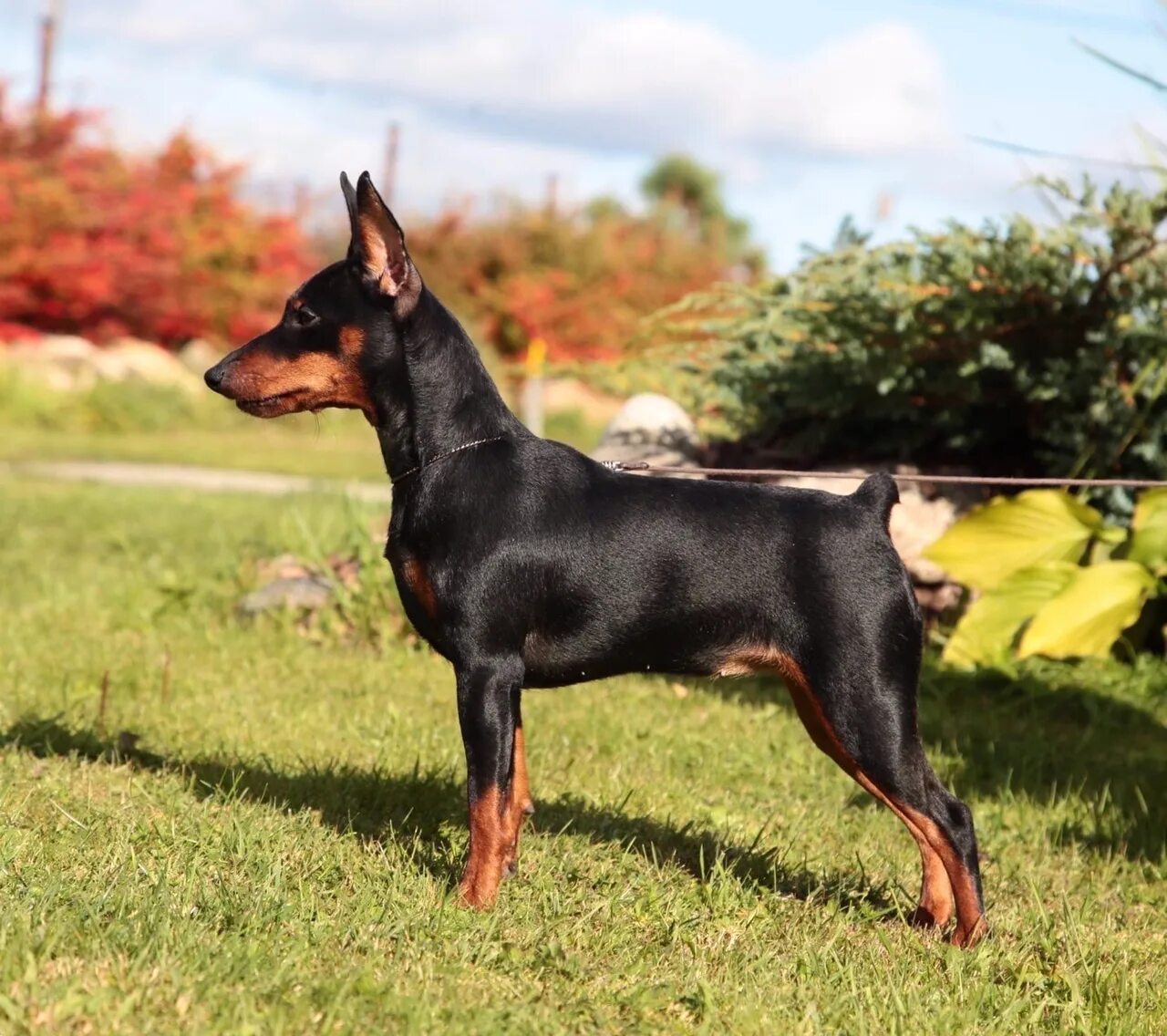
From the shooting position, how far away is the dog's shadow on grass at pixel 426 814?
398 cm

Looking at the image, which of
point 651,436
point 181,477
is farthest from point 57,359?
point 651,436

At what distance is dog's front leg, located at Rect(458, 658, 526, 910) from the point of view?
348 centimetres

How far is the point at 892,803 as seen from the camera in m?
3.57

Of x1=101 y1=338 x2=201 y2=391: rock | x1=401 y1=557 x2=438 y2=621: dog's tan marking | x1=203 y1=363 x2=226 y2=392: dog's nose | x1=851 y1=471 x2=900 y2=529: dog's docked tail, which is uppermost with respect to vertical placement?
x1=203 y1=363 x2=226 y2=392: dog's nose

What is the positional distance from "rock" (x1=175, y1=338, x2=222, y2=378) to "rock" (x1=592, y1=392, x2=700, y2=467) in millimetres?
15213

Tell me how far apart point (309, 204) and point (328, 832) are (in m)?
22.6

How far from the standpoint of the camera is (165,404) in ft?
60.7

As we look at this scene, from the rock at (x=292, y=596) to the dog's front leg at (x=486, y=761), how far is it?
11.4ft

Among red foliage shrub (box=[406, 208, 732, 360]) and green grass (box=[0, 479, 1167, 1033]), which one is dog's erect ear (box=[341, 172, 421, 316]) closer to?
green grass (box=[0, 479, 1167, 1033])

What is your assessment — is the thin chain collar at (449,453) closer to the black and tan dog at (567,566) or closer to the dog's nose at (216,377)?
the black and tan dog at (567,566)

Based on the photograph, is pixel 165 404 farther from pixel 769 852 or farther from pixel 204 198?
pixel 769 852

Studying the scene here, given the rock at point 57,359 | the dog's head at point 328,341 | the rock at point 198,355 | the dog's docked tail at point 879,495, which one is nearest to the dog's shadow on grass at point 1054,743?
the dog's docked tail at point 879,495

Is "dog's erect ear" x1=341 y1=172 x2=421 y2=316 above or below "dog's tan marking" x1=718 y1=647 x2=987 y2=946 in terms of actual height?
above

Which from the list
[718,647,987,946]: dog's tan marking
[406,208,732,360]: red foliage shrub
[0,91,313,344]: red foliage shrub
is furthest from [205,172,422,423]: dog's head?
[406,208,732,360]: red foliage shrub
